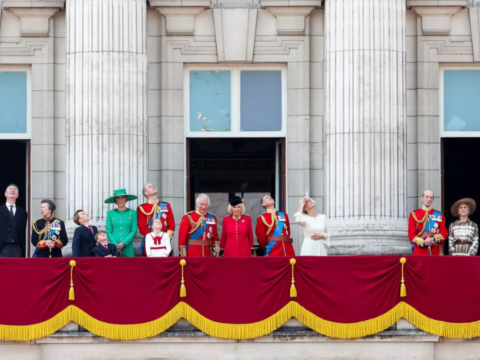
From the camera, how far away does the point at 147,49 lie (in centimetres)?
2648

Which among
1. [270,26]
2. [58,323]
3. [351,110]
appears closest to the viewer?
[58,323]

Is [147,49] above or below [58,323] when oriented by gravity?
above

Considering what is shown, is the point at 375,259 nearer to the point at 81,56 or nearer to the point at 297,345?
the point at 297,345

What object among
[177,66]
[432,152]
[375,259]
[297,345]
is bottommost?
[297,345]

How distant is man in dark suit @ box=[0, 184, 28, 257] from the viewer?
22953 mm

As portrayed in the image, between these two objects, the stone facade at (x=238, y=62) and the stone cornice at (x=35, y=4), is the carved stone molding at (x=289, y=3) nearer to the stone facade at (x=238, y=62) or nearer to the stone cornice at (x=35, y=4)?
the stone facade at (x=238, y=62)

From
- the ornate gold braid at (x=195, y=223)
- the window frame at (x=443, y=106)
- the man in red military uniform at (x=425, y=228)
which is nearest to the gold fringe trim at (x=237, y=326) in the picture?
the ornate gold braid at (x=195, y=223)

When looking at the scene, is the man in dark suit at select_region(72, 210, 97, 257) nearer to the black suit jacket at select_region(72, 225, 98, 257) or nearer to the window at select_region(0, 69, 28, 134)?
the black suit jacket at select_region(72, 225, 98, 257)

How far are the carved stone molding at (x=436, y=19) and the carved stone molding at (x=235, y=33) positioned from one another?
340cm

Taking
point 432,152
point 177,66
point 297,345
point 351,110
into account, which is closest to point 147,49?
point 177,66

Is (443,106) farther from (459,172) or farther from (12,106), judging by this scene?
(12,106)

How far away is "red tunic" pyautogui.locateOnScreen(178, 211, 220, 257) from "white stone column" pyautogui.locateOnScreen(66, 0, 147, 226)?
2218mm

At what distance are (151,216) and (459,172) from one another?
321 inches

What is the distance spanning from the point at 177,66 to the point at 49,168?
3349 mm
